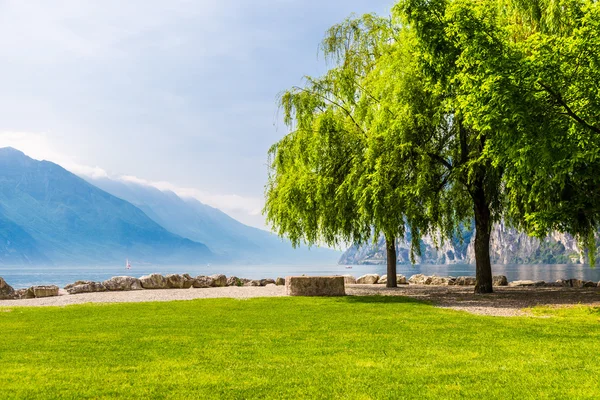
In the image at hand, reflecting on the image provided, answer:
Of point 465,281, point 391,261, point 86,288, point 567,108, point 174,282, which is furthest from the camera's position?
point 465,281

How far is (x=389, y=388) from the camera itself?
7.09 m

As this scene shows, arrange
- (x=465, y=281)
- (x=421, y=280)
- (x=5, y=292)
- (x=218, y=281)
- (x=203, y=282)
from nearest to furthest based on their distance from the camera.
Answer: (x=5, y=292), (x=465, y=281), (x=203, y=282), (x=218, y=281), (x=421, y=280)

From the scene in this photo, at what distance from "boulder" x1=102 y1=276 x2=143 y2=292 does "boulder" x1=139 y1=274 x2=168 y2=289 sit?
266 mm

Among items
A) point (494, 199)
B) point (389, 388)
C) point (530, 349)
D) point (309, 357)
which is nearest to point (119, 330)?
point (309, 357)

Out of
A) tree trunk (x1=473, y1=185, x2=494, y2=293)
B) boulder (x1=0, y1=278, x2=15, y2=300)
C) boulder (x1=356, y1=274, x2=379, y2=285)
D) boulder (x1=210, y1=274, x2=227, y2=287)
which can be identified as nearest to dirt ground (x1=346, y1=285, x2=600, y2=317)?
tree trunk (x1=473, y1=185, x2=494, y2=293)

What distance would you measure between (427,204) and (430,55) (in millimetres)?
5544

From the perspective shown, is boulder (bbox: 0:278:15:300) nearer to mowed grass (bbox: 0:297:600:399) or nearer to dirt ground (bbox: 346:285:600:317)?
mowed grass (bbox: 0:297:600:399)

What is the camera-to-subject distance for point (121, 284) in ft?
91.8

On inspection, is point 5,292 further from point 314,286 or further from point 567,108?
point 567,108

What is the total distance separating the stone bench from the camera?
71.6 feet

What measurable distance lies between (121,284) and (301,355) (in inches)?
824

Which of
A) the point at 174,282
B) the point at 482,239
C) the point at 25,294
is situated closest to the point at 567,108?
the point at 482,239

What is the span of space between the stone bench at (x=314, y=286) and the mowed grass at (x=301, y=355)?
253 inches

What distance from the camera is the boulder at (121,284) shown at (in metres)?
27.8
